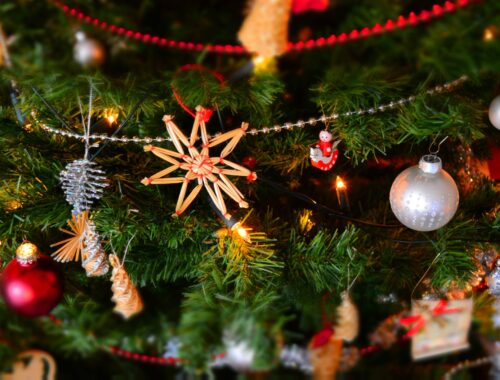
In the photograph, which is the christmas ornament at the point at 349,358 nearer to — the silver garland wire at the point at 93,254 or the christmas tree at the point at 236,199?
the christmas tree at the point at 236,199

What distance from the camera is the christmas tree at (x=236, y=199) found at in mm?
526

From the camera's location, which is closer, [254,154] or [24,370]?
[24,370]

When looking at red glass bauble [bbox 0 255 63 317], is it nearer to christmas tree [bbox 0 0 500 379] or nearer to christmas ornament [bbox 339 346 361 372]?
christmas tree [bbox 0 0 500 379]

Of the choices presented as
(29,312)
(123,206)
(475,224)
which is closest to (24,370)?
(29,312)

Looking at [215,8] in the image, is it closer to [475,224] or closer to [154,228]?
[154,228]

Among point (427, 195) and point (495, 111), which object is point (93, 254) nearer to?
point (427, 195)

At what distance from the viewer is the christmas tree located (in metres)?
0.53

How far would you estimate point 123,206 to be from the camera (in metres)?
0.62

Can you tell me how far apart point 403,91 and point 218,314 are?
13.3 inches

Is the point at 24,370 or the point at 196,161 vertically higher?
the point at 196,161

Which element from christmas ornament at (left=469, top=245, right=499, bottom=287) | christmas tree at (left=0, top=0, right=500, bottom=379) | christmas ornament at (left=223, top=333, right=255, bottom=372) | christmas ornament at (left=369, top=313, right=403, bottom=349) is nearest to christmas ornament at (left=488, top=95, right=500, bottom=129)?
christmas tree at (left=0, top=0, right=500, bottom=379)

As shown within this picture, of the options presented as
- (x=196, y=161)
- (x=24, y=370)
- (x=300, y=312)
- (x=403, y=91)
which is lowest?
(x=24, y=370)

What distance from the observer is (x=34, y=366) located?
0.54 m

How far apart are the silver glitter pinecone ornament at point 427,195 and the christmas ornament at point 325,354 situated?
0.56ft
